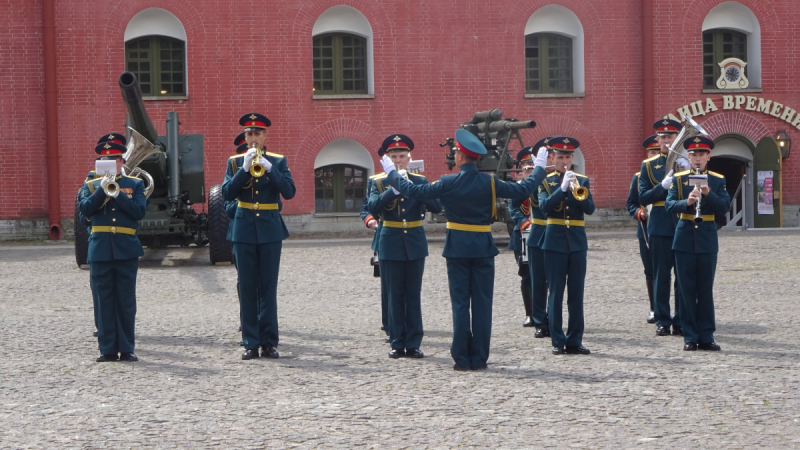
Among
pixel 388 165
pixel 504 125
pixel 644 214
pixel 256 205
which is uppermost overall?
pixel 504 125

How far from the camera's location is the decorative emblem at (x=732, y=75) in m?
24.5

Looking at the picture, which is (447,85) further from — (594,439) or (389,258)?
(594,439)

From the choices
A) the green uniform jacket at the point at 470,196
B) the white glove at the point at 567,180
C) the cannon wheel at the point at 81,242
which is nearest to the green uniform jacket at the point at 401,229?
the green uniform jacket at the point at 470,196

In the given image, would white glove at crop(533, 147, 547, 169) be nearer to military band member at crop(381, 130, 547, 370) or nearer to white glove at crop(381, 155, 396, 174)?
military band member at crop(381, 130, 547, 370)

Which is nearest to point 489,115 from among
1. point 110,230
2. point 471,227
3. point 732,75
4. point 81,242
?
point 732,75

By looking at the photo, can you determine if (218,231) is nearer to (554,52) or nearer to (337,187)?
(337,187)

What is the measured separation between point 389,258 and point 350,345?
3.01 ft

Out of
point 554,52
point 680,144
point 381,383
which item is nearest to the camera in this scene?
point 381,383

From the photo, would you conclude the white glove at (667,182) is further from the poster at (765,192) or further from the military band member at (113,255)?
the poster at (765,192)

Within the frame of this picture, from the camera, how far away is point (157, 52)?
23.8 metres

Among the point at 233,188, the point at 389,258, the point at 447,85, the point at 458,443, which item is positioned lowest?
the point at 458,443

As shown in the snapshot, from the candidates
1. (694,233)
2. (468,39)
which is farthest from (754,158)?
(694,233)

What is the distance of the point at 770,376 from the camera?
704 centimetres

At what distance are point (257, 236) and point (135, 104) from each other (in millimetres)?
7937
